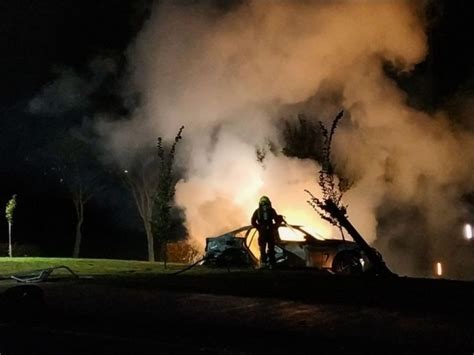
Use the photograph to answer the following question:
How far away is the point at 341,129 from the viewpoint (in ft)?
83.0

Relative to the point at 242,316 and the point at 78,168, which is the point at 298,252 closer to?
the point at 242,316

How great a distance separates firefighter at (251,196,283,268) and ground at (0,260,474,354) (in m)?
1.32

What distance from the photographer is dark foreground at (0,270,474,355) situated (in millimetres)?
7578

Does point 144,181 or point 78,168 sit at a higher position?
point 78,168

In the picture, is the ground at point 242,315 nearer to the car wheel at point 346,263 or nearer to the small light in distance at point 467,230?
the car wheel at point 346,263

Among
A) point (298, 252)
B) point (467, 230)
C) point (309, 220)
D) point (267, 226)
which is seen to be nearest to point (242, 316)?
point (267, 226)

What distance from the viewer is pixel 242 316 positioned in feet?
30.9

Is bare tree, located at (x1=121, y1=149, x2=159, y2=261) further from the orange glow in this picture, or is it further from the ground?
the ground

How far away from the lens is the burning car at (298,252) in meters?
15.4

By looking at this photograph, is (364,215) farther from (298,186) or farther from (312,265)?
(312,265)

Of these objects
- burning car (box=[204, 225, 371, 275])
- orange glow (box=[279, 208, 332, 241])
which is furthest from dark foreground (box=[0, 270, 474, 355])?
orange glow (box=[279, 208, 332, 241])

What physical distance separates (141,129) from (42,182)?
596 inches

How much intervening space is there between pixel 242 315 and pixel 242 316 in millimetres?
70

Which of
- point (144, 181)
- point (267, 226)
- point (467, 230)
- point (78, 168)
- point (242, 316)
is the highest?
point (78, 168)
